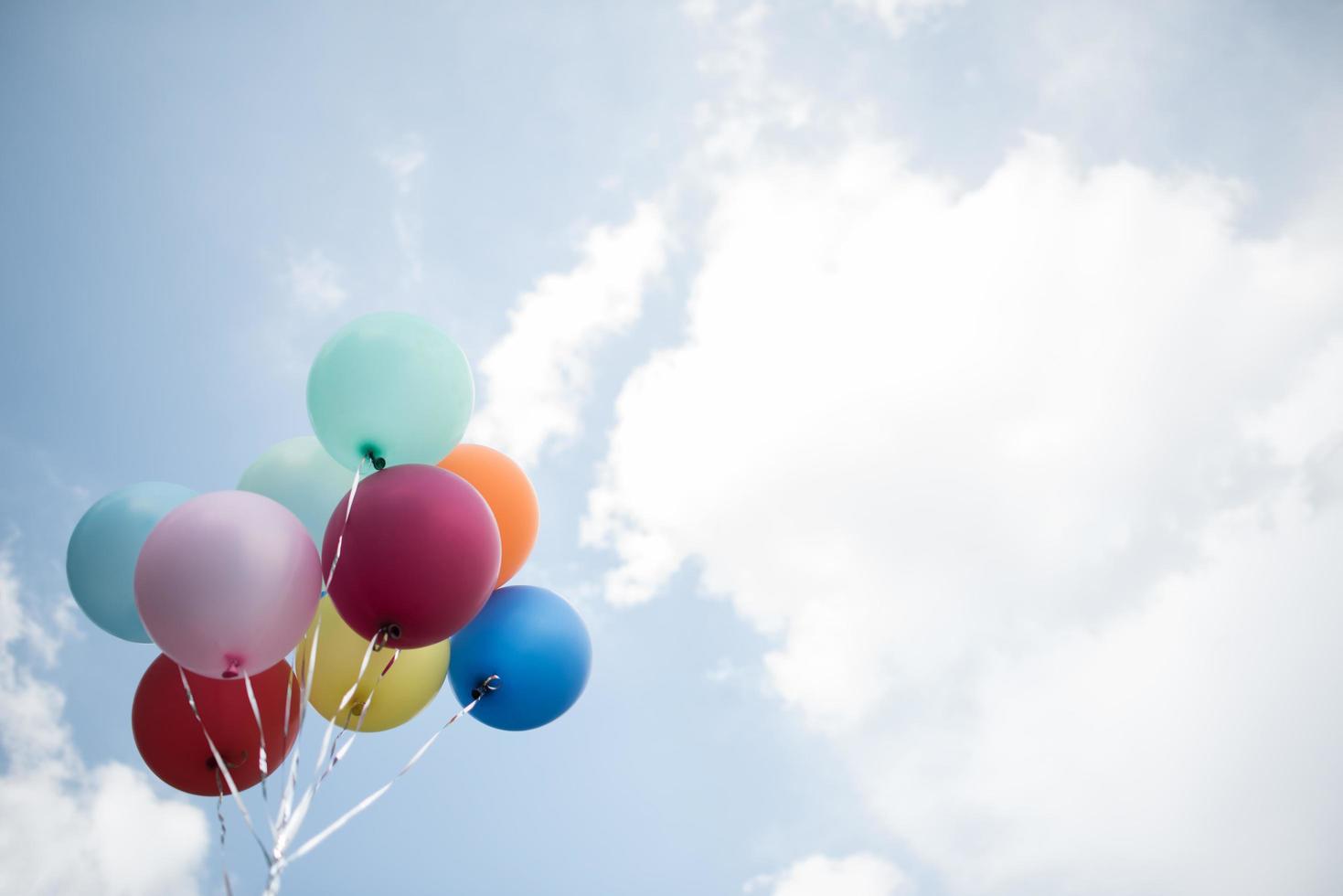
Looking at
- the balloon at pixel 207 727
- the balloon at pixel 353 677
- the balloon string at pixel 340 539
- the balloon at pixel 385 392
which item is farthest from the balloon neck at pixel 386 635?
the balloon at pixel 385 392

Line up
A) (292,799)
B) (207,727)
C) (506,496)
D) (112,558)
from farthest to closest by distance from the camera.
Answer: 1. (506,496)
2. (112,558)
3. (207,727)
4. (292,799)

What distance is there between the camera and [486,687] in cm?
404

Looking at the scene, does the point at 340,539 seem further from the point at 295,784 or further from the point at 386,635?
the point at 295,784

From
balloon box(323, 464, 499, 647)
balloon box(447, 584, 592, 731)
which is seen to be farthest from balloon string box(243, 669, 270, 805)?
balloon box(447, 584, 592, 731)

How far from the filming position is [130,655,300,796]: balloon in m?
3.54

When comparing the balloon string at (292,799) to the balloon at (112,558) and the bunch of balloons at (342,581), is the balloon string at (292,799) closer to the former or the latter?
the bunch of balloons at (342,581)

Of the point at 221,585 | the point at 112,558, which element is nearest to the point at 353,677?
the point at 221,585

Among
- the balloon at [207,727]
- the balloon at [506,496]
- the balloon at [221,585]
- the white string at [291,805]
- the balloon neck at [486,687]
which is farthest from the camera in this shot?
the balloon at [506,496]

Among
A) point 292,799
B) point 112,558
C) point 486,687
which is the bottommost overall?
point 292,799

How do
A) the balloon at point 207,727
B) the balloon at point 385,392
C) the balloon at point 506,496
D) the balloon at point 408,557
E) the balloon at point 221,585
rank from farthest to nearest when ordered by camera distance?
the balloon at point 506,496, the balloon at point 385,392, the balloon at point 207,727, the balloon at point 408,557, the balloon at point 221,585

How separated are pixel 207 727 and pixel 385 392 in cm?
162

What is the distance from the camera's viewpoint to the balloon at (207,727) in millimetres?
3535

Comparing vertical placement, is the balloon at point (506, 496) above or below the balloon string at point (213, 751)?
above

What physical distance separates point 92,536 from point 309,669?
1.56 meters
